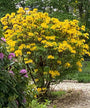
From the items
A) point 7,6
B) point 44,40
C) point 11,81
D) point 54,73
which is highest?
point 11,81

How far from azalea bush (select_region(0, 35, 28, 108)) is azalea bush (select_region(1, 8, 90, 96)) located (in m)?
2.96

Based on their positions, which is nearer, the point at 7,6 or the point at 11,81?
the point at 11,81

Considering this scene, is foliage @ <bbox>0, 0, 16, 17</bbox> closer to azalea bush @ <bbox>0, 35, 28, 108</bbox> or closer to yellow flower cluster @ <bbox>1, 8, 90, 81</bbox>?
yellow flower cluster @ <bbox>1, 8, 90, 81</bbox>

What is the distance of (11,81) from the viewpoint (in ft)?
11.0

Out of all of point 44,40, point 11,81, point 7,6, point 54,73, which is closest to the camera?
point 11,81

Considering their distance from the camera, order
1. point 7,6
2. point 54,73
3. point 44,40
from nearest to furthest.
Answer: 1. point 44,40
2. point 54,73
3. point 7,6

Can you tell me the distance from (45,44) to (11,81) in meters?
3.35

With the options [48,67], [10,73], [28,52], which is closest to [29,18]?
[28,52]

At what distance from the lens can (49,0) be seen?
1702cm

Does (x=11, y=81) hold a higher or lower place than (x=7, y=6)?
higher

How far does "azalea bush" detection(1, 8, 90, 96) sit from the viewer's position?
22.0 ft

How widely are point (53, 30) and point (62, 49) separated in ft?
1.92

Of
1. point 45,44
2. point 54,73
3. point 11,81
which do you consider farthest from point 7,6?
point 11,81

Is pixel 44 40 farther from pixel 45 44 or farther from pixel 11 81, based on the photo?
pixel 11 81
